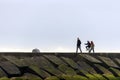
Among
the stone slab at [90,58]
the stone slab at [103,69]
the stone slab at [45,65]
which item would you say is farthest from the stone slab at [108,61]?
the stone slab at [45,65]

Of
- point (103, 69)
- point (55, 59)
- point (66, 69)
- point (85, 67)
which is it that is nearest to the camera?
point (66, 69)

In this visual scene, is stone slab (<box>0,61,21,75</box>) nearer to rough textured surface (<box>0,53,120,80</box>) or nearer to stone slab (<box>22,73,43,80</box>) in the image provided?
rough textured surface (<box>0,53,120,80</box>)

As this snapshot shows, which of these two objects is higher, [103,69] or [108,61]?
[108,61]

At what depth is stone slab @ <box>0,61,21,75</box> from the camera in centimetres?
2610

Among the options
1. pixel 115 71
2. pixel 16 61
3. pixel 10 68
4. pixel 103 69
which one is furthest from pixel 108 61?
pixel 10 68

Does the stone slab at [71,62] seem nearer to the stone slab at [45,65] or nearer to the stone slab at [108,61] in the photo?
the stone slab at [45,65]

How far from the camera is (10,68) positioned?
26.4 metres

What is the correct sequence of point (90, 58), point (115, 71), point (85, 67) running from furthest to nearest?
point (90, 58)
point (115, 71)
point (85, 67)

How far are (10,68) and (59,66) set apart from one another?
10.8 ft

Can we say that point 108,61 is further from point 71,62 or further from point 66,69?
point 66,69

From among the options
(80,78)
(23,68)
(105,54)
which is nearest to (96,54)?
(105,54)

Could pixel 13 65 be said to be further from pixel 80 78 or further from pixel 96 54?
pixel 96 54

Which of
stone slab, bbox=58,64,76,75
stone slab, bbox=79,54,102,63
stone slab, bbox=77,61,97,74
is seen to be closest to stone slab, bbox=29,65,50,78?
stone slab, bbox=58,64,76,75

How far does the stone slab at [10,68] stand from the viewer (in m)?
26.1
